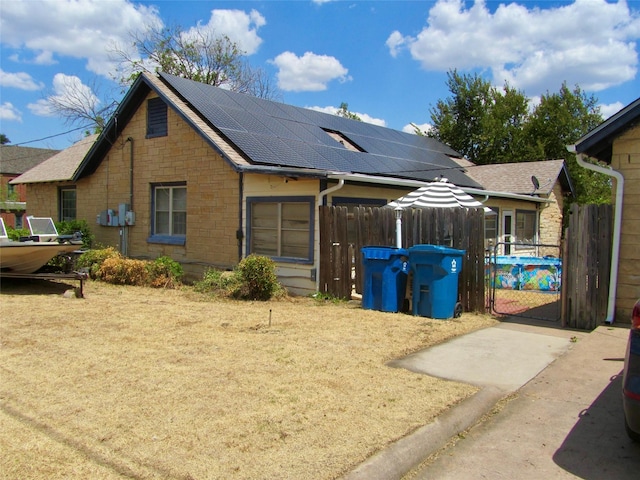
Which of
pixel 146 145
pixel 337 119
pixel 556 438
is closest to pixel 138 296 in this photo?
pixel 146 145

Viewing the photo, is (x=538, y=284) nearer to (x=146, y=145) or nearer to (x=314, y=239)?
(x=314, y=239)

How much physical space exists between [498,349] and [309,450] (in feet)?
12.9

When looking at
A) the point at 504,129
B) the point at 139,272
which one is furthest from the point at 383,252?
the point at 504,129

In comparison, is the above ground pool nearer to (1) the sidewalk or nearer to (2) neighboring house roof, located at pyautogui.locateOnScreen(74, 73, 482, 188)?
(2) neighboring house roof, located at pyautogui.locateOnScreen(74, 73, 482, 188)

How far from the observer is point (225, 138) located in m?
12.7

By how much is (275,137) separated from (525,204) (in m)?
11.8

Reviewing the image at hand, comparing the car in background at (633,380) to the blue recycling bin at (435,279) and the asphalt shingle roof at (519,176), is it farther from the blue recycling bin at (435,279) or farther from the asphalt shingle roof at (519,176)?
the asphalt shingle roof at (519,176)

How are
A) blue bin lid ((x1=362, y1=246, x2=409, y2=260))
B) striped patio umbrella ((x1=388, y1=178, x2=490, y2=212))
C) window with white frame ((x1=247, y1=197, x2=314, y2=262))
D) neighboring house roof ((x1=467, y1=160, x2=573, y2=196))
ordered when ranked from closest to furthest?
blue bin lid ((x1=362, y1=246, x2=409, y2=260)) < striped patio umbrella ((x1=388, y1=178, x2=490, y2=212)) < window with white frame ((x1=247, y1=197, x2=314, y2=262)) < neighboring house roof ((x1=467, y1=160, x2=573, y2=196))

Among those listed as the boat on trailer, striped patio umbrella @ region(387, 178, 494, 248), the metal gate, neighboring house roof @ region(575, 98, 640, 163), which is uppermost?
neighboring house roof @ region(575, 98, 640, 163)

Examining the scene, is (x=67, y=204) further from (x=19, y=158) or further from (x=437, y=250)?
(x=19, y=158)

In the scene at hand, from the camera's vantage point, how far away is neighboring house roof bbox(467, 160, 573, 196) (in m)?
21.0

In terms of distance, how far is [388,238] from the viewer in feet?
34.3

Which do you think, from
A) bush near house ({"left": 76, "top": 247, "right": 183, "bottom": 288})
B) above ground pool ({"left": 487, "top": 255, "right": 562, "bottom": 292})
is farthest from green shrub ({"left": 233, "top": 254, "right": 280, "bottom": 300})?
above ground pool ({"left": 487, "top": 255, "right": 562, "bottom": 292})

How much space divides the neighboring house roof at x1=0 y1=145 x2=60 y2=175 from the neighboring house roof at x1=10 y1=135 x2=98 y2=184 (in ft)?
93.9
